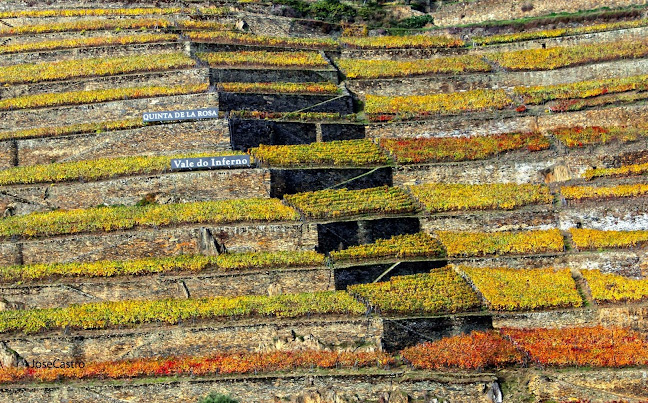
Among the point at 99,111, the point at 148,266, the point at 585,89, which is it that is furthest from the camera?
the point at 585,89

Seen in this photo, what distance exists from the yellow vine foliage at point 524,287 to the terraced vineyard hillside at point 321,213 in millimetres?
95

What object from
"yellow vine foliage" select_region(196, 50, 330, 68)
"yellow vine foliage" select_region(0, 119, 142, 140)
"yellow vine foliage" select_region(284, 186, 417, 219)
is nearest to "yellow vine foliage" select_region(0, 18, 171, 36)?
"yellow vine foliage" select_region(196, 50, 330, 68)

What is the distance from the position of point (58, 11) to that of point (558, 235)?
34732 mm

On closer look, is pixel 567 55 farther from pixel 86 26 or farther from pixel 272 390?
pixel 272 390

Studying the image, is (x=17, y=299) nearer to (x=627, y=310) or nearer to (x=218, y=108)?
(x=218, y=108)

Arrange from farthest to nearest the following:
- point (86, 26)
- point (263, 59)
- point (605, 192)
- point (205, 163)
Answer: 1. point (86, 26)
2. point (263, 59)
3. point (205, 163)
4. point (605, 192)

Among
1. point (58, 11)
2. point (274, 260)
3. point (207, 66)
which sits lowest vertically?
point (274, 260)

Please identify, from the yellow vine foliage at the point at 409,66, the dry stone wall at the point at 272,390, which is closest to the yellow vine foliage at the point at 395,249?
the dry stone wall at the point at 272,390

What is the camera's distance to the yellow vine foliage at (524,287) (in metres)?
44.1

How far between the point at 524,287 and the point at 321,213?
29.0 ft

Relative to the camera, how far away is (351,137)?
183ft

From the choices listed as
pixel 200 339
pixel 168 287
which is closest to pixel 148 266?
pixel 168 287

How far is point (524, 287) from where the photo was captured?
45188 millimetres

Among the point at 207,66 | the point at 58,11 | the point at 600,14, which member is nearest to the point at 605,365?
the point at 207,66
